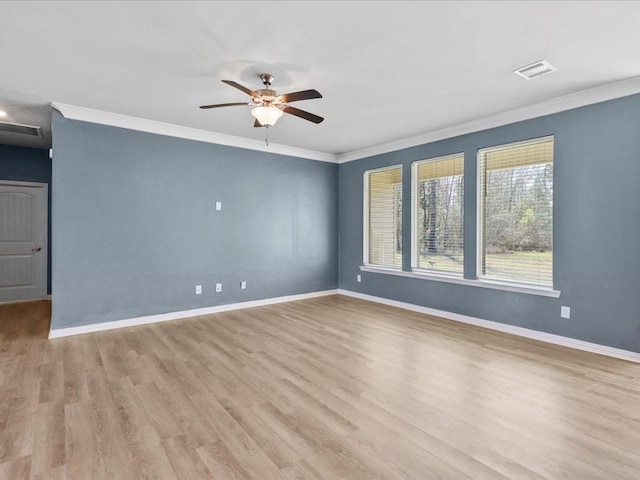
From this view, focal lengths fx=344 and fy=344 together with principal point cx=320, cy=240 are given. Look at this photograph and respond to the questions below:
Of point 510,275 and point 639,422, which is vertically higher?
point 510,275

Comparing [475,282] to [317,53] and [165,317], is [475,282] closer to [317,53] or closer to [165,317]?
[317,53]

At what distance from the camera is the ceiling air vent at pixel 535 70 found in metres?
3.00

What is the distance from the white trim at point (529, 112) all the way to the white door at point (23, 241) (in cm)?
615

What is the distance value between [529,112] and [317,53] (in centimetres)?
279

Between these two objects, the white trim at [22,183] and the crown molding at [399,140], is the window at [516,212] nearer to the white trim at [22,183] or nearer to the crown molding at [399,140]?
the crown molding at [399,140]

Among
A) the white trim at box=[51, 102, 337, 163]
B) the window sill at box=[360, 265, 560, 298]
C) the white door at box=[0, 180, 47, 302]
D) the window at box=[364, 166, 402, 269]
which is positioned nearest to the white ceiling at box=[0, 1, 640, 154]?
the white trim at box=[51, 102, 337, 163]

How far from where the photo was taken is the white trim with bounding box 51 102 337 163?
13.6 feet

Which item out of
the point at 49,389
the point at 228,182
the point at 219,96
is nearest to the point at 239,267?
the point at 228,182

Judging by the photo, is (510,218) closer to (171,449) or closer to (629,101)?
(629,101)

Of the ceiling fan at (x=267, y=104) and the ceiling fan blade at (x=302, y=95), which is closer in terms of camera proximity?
the ceiling fan blade at (x=302, y=95)

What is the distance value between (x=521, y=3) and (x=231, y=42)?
202 cm

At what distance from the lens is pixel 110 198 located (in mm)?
4430

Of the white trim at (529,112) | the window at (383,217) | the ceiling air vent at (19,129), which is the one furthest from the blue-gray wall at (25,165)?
the white trim at (529,112)

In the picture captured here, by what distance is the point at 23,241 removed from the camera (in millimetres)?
6066
